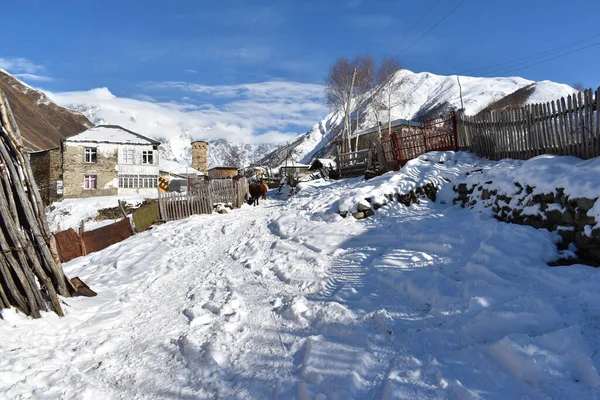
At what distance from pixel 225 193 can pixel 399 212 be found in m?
11.4

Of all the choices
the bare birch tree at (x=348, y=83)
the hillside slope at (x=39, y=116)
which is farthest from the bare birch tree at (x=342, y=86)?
the hillside slope at (x=39, y=116)

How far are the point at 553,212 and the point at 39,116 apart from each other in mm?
181641

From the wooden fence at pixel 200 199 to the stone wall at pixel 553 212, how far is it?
478 inches

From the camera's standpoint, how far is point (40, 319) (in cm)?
532

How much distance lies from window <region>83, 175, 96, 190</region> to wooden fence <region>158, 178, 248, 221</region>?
3279 cm

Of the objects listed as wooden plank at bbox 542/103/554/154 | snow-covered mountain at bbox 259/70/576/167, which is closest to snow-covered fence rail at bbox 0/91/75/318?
wooden plank at bbox 542/103/554/154

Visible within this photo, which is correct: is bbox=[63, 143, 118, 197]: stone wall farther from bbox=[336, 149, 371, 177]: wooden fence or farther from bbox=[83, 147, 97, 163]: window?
bbox=[336, 149, 371, 177]: wooden fence

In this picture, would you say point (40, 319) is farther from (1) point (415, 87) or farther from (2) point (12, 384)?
(1) point (415, 87)

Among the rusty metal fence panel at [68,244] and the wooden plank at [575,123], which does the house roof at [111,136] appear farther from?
the wooden plank at [575,123]

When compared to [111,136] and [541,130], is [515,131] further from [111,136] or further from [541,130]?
[111,136]


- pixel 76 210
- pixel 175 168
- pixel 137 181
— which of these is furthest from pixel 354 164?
pixel 175 168

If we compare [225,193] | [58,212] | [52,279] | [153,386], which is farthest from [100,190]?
[153,386]

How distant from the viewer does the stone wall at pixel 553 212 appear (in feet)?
16.7

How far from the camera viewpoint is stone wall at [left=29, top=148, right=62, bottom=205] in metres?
44.7
